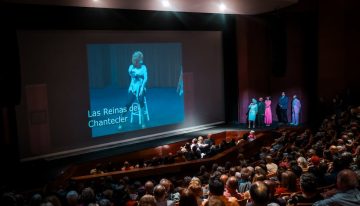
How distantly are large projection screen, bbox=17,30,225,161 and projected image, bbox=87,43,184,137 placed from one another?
0.08 ft

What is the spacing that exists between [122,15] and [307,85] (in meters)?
6.81

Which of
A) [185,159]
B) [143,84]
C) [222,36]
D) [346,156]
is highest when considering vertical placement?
[222,36]

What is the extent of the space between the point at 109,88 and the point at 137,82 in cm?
92

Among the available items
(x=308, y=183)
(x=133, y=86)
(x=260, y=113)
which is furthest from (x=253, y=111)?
(x=308, y=183)

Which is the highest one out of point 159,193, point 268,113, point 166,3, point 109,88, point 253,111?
point 166,3

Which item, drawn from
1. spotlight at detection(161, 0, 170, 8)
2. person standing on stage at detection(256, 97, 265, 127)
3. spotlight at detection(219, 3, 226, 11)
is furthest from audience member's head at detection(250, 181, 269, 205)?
person standing on stage at detection(256, 97, 265, 127)

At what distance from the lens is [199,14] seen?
12.8m

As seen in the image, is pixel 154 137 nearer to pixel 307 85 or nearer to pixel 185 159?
pixel 185 159

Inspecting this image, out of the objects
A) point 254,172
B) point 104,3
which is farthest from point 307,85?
point 254,172

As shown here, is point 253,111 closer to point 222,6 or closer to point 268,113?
point 268,113

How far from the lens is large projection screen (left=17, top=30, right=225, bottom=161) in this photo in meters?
9.41

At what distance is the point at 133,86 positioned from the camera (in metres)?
11.3

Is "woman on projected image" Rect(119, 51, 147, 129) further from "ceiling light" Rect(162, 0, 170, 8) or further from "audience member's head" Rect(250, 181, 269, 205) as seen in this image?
"audience member's head" Rect(250, 181, 269, 205)

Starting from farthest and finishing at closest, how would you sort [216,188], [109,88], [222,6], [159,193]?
[222,6]
[109,88]
[159,193]
[216,188]
